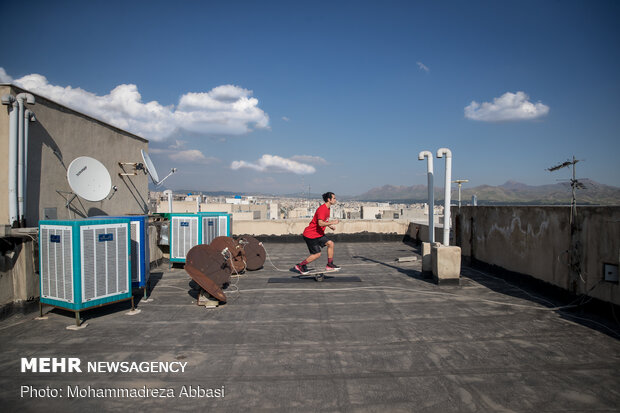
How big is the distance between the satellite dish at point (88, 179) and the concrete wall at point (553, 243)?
1042cm

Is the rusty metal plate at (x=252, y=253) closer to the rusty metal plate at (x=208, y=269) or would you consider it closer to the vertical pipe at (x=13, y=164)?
the rusty metal plate at (x=208, y=269)

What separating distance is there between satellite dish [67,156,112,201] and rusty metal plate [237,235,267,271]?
12.6ft

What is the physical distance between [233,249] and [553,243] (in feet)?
24.0

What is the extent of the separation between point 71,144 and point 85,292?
613 centimetres

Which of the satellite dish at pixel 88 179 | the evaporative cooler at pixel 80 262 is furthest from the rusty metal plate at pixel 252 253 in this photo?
the evaporative cooler at pixel 80 262

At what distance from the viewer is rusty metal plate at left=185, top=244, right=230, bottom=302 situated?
652cm

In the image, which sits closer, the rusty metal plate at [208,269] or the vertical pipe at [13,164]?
the rusty metal plate at [208,269]

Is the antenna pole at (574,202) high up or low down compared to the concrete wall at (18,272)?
up

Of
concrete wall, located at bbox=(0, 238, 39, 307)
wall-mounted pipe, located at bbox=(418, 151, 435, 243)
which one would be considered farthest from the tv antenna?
concrete wall, located at bbox=(0, 238, 39, 307)

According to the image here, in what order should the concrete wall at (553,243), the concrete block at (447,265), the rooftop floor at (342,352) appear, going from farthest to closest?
the concrete block at (447,265) < the concrete wall at (553,243) < the rooftop floor at (342,352)

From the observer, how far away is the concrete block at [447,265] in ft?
26.4

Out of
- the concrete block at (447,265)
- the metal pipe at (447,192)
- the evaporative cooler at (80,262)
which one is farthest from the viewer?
the metal pipe at (447,192)

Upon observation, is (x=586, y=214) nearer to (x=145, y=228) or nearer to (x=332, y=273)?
(x=332, y=273)

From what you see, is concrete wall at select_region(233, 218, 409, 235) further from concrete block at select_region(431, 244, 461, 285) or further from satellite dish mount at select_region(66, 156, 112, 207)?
concrete block at select_region(431, 244, 461, 285)
